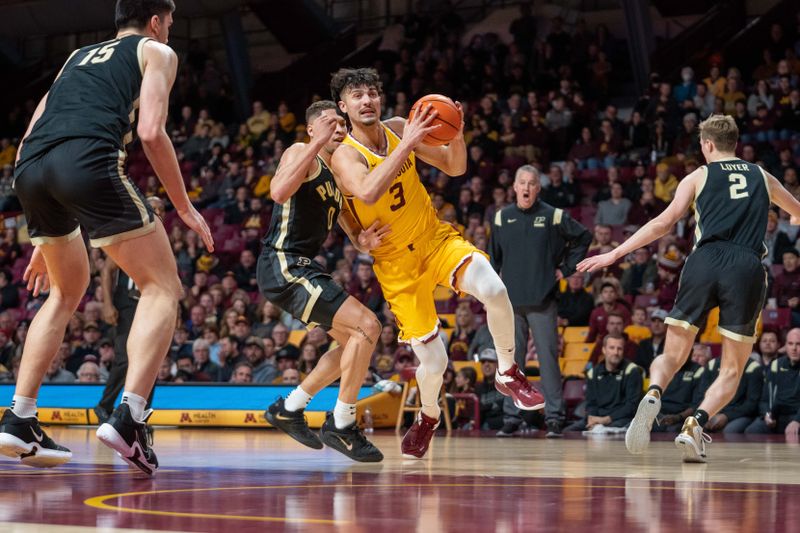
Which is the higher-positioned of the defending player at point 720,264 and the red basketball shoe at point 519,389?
the defending player at point 720,264

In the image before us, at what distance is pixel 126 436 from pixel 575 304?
8.02 metres

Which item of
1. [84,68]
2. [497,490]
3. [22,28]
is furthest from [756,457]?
[22,28]

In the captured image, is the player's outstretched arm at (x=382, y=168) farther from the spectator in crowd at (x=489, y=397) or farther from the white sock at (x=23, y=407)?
the spectator in crowd at (x=489, y=397)

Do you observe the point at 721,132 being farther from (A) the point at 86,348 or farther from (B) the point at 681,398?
(A) the point at 86,348

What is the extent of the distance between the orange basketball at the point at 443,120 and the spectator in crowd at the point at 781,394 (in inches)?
188

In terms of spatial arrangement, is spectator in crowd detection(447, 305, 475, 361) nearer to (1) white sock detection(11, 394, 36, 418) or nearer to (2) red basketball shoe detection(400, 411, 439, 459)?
(2) red basketball shoe detection(400, 411, 439, 459)

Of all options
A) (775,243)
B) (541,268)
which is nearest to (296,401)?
(541,268)

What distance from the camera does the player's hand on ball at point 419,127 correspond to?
16.9 feet

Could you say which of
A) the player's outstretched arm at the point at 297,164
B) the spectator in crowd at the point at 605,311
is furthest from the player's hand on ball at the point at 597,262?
the spectator in crowd at the point at 605,311

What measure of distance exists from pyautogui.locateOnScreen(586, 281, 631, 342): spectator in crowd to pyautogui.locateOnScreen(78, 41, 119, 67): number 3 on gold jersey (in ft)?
24.0

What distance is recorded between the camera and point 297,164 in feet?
17.7

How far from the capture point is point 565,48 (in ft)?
57.5

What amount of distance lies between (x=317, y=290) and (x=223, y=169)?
13051mm

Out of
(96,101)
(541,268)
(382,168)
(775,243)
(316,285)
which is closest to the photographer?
(96,101)
